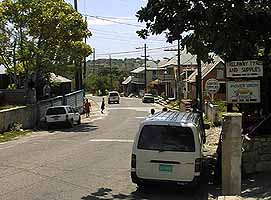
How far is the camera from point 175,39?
585 inches

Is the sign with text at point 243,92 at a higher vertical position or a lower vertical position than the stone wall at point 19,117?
higher

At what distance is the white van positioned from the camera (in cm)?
1159

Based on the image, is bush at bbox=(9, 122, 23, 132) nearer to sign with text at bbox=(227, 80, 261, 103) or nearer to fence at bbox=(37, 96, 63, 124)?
fence at bbox=(37, 96, 63, 124)

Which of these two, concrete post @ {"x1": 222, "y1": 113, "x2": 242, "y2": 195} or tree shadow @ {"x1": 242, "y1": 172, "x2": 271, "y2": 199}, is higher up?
concrete post @ {"x1": 222, "y1": 113, "x2": 242, "y2": 195}

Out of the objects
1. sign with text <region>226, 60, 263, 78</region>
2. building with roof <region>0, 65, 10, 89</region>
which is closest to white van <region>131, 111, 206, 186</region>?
sign with text <region>226, 60, 263, 78</region>

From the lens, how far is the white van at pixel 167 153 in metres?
11.6

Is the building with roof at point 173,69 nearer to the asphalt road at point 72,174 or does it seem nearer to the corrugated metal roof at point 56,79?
the corrugated metal roof at point 56,79

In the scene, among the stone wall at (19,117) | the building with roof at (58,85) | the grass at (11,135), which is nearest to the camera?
the grass at (11,135)

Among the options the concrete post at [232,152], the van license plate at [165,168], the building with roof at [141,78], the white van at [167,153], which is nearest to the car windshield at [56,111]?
the white van at [167,153]

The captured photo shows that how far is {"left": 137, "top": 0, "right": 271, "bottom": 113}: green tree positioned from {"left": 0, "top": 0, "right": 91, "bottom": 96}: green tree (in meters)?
23.0

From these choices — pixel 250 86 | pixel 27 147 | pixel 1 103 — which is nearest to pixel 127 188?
pixel 250 86

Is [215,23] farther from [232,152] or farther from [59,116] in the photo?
[59,116]

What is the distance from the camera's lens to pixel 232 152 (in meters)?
10.7

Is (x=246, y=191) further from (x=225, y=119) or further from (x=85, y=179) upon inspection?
(x=85, y=179)
